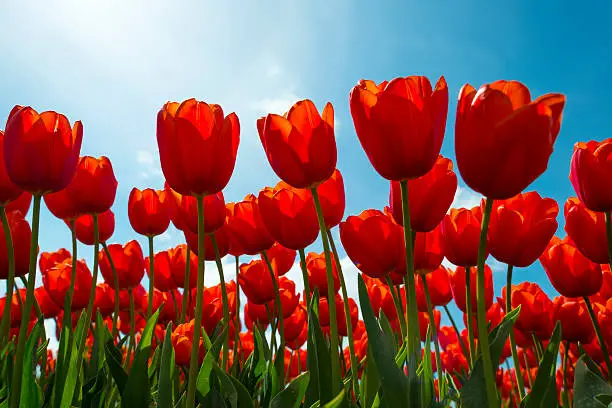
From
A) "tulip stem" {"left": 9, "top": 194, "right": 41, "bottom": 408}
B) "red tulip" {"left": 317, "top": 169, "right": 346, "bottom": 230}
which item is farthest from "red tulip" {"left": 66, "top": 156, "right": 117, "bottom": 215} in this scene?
"red tulip" {"left": 317, "top": 169, "right": 346, "bottom": 230}

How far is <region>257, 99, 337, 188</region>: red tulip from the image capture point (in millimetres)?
1777

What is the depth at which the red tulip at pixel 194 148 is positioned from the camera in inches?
66.6

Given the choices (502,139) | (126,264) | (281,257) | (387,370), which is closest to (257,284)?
(281,257)

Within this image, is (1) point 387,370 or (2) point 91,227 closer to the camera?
(1) point 387,370

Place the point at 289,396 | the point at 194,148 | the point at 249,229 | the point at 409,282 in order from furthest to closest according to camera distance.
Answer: the point at 249,229 → the point at 194,148 → the point at 289,396 → the point at 409,282

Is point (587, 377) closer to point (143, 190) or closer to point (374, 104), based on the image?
point (374, 104)

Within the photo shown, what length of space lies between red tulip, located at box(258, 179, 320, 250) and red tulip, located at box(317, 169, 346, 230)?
5cm

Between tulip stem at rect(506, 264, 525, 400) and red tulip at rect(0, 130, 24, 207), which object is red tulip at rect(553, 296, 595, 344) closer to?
tulip stem at rect(506, 264, 525, 400)

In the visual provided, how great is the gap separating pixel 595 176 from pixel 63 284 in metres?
2.89

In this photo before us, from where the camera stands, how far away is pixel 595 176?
2.27 meters

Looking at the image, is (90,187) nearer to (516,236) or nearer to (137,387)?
(137,387)

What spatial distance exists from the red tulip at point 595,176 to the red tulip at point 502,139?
3.46ft

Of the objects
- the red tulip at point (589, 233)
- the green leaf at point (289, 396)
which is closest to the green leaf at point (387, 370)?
the green leaf at point (289, 396)

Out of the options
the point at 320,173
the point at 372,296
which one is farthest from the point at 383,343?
the point at 372,296
